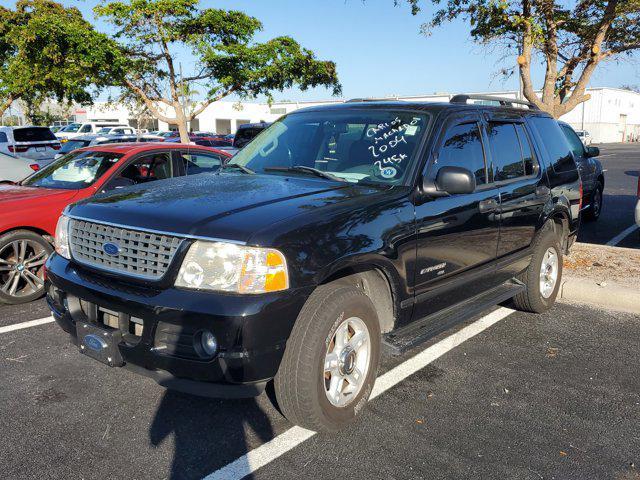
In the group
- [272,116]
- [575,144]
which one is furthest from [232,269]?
[272,116]

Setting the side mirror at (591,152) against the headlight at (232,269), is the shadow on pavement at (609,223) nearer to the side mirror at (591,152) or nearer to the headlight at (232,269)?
the side mirror at (591,152)

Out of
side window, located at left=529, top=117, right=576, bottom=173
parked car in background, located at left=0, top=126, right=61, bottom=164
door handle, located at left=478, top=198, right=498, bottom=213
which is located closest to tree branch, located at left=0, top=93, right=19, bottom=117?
parked car in background, located at left=0, top=126, right=61, bottom=164

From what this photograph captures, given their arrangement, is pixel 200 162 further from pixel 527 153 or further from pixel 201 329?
pixel 201 329

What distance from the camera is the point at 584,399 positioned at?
12.5 ft

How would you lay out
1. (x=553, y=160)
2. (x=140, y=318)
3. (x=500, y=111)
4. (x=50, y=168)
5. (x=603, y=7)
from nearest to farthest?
1. (x=140, y=318)
2. (x=500, y=111)
3. (x=553, y=160)
4. (x=50, y=168)
5. (x=603, y=7)

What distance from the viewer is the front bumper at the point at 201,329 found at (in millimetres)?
2799

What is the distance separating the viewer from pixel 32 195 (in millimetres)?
5914

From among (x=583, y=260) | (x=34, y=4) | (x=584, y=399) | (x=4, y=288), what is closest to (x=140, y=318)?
(x=584, y=399)

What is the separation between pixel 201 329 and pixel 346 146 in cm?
195

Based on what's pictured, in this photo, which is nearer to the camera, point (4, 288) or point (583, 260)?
point (4, 288)

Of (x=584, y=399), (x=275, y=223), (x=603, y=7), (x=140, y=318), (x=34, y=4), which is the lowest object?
(x=584, y=399)

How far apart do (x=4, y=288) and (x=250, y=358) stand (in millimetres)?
3927

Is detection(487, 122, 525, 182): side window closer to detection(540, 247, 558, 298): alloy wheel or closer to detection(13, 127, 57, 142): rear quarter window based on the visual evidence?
detection(540, 247, 558, 298): alloy wheel

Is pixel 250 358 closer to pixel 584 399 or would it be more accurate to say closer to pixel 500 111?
pixel 584 399
